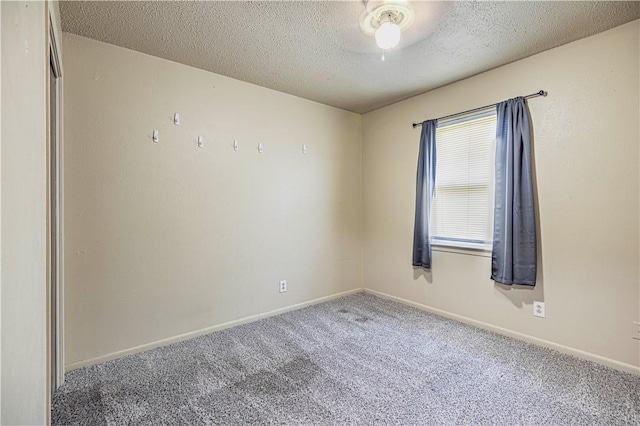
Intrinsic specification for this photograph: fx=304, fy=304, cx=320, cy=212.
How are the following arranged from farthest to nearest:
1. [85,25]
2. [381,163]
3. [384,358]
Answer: [381,163] → [384,358] → [85,25]

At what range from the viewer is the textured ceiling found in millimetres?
1902

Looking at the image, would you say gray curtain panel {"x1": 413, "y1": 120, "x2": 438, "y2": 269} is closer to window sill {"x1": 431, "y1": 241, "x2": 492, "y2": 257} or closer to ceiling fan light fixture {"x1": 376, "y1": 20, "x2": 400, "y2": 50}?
window sill {"x1": 431, "y1": 241, "x2": 492, "y2": 257}

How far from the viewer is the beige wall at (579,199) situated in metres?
2.10

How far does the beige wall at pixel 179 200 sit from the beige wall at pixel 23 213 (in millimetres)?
1180

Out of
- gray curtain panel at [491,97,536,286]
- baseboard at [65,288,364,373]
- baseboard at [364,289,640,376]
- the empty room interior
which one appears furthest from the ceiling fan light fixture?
baseboard at [65,288,364,373]

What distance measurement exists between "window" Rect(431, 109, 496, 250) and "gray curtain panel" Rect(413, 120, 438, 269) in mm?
70

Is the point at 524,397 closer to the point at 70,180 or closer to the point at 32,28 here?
the point at 32,28

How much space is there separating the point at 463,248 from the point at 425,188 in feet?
2.37

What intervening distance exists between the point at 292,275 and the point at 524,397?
2.25m

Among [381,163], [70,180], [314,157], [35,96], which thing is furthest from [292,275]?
[35,96]

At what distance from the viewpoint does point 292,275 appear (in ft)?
11.2

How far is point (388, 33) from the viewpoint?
1877mm

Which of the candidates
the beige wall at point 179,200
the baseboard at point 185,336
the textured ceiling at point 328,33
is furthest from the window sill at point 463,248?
the textured ceiling at point 328,33

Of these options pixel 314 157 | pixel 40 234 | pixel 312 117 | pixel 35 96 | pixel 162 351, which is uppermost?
pixel 312 117
